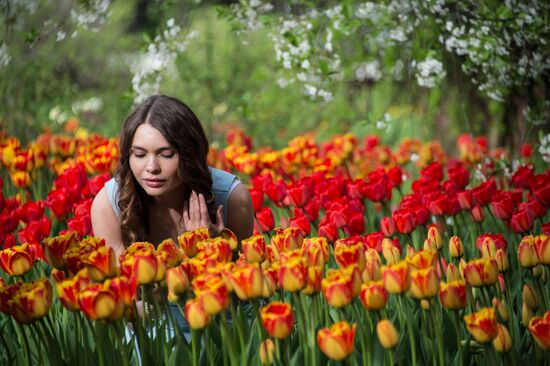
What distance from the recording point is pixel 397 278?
180 cm

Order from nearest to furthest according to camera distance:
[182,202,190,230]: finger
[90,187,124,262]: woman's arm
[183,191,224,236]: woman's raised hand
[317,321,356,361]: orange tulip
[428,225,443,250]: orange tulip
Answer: [317,321,356,361]: orange tulip → [428,225,443,250]: orange tulip → [183,191,224,236]: woman's raised hand → [182,202,190,230]: finger → [90,187,124,262]: woman's arm

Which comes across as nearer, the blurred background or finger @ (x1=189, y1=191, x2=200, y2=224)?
finger @ (x1=189, y1=191, x2=200, y2=224)

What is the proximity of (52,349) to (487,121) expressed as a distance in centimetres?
512

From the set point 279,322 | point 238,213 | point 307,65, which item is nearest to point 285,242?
point 279,322

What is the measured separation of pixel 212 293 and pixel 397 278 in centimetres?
41

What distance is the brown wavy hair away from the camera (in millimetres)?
2740

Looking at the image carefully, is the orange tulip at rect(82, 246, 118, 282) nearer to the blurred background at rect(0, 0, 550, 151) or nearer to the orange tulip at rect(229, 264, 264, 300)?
the orange tulip at rect(229, 264, 264, 300)

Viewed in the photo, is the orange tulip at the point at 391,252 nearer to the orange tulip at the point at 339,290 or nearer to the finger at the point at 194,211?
the orange tulip at the point at 339,290

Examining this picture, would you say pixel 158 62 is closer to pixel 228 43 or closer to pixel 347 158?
pixel 347 158

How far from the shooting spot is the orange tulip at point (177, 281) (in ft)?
6.10

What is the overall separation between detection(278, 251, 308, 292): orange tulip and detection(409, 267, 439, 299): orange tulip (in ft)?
0.80

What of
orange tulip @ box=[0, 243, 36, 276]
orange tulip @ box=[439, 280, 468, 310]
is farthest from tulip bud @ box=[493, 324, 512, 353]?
orange tulip @ box=[0, 243, 36, 276]

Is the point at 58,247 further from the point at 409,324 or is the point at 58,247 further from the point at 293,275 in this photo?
the point at 409,324

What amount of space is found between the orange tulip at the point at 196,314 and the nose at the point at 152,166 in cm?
104
